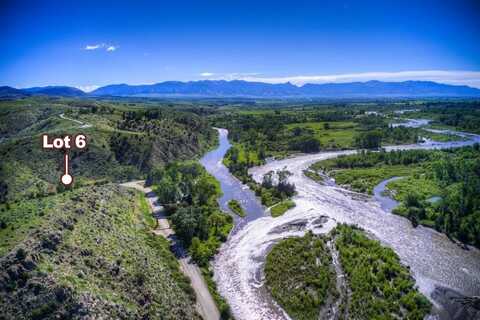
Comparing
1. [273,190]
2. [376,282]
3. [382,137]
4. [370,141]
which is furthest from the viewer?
[382,137]

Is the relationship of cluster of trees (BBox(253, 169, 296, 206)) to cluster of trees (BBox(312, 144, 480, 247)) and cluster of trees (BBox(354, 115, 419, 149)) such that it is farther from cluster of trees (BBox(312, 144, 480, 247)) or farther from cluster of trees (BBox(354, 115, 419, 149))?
cluster of trees (BBox(354, 115, 419, 149))

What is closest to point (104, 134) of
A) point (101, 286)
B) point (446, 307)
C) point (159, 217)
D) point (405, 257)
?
point (159, 217)

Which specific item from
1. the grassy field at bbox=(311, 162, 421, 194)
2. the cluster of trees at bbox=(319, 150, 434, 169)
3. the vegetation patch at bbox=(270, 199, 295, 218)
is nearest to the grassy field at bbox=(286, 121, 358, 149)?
the cluster of trees at bbox=(319, 150, 434, 169)

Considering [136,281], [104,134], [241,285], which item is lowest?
[241,285]

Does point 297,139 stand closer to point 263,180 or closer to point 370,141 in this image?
point 370,141

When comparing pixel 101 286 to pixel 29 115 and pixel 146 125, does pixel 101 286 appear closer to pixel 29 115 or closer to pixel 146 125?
pixel 146 125

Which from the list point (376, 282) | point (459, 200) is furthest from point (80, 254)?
point (459, 200)
